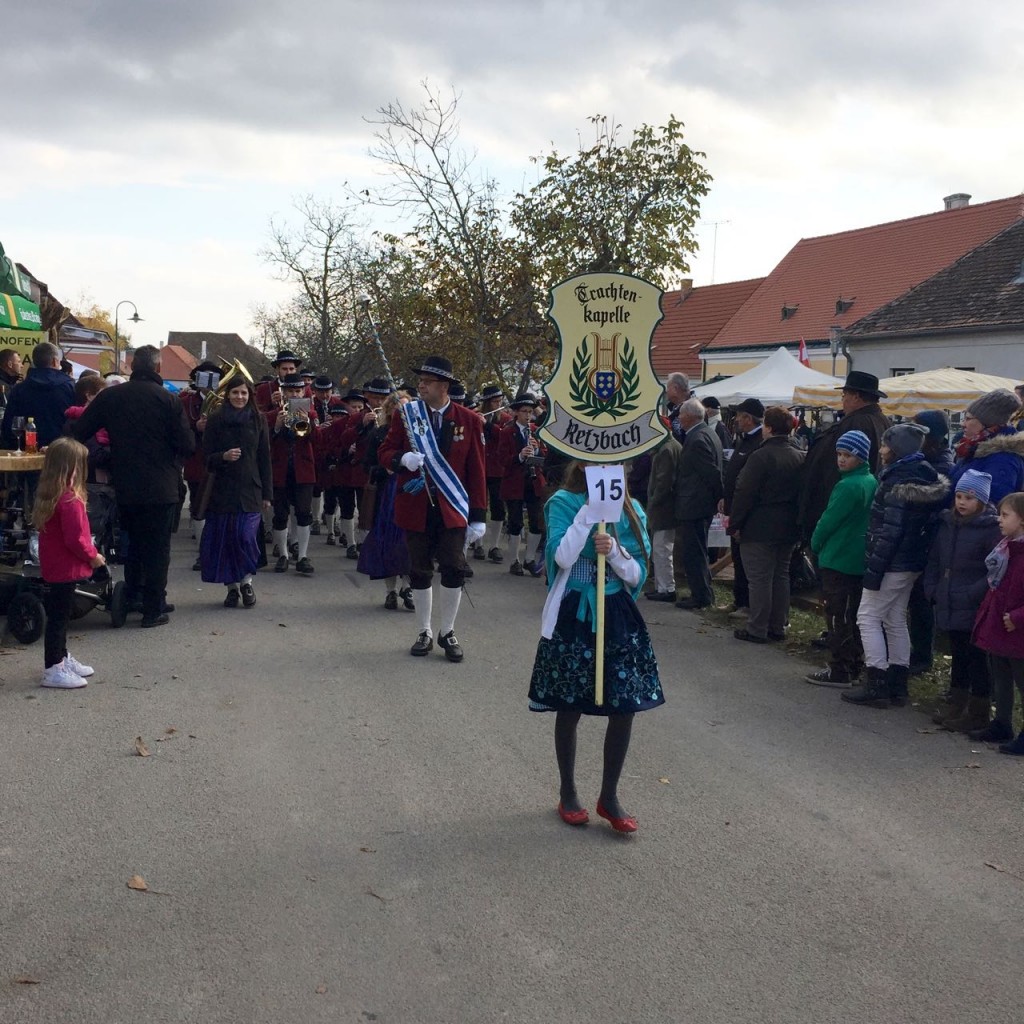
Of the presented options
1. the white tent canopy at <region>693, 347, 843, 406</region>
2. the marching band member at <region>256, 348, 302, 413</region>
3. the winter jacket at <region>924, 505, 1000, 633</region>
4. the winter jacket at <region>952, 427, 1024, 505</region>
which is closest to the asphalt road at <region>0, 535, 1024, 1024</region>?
the winter jacket at <region>924, 505, 1000, 633</region>

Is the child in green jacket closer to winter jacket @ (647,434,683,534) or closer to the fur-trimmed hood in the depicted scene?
the fur-trimmed hood

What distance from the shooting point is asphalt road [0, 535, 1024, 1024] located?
371 cm

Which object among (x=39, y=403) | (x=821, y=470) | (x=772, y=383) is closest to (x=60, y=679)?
(x=39, y=403)

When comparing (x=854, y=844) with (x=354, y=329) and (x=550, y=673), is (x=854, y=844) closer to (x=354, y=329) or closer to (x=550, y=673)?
(x=550, y=673)

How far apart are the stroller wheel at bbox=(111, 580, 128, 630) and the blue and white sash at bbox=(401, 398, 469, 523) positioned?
8.54 ft

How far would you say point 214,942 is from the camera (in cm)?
396

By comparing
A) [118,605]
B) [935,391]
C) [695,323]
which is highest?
[695,323]

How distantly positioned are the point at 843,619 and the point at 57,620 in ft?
17.4

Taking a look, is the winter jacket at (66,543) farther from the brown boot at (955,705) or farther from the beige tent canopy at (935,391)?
the beige tent canopy at (935,391)

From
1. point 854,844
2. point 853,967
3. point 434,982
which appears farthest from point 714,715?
point 434,982

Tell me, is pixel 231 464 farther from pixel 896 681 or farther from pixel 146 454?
pixel 896 681

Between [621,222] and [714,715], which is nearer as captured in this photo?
[714,715]

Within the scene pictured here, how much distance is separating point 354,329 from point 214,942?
1254 inches

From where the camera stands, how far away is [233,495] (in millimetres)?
10117
